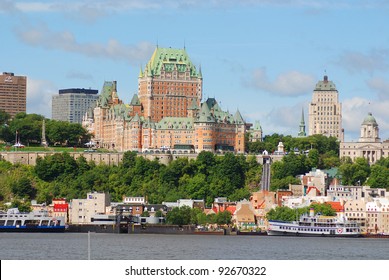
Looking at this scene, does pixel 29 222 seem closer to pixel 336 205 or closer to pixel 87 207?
pixel 87 207

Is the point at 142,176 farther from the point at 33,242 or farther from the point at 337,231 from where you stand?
the point at 33,242

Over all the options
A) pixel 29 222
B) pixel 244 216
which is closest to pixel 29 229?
pixel 29 222

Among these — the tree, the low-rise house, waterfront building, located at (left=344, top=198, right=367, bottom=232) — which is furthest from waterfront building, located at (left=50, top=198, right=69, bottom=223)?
waterfront building, located at (left=344, top=198, right=367, bottom=232)

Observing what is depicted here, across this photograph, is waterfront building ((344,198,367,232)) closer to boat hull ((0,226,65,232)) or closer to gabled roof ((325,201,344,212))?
gabled roof ((325,201,344,212))

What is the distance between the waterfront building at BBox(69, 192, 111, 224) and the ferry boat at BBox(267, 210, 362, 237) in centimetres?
2540

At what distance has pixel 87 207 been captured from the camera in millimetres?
181375

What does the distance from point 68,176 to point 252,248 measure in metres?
78.9

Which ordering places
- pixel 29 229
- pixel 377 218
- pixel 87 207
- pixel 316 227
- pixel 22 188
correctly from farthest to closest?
pixel 22 188 < pixel 87 207 < pixel 377 218 < pixel 29 229 < pixel 316 227

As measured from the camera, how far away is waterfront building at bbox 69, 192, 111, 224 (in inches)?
7106

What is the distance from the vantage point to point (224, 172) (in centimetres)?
19812

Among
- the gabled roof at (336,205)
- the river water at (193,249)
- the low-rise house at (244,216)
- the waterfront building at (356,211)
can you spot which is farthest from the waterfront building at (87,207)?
the river water at (193,249)

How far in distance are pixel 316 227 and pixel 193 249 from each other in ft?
148

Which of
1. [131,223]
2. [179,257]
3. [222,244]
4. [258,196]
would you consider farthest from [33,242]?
[258,196]

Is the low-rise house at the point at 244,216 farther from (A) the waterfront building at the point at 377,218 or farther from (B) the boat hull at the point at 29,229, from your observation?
(B) the boat hull at the point at 29,229
